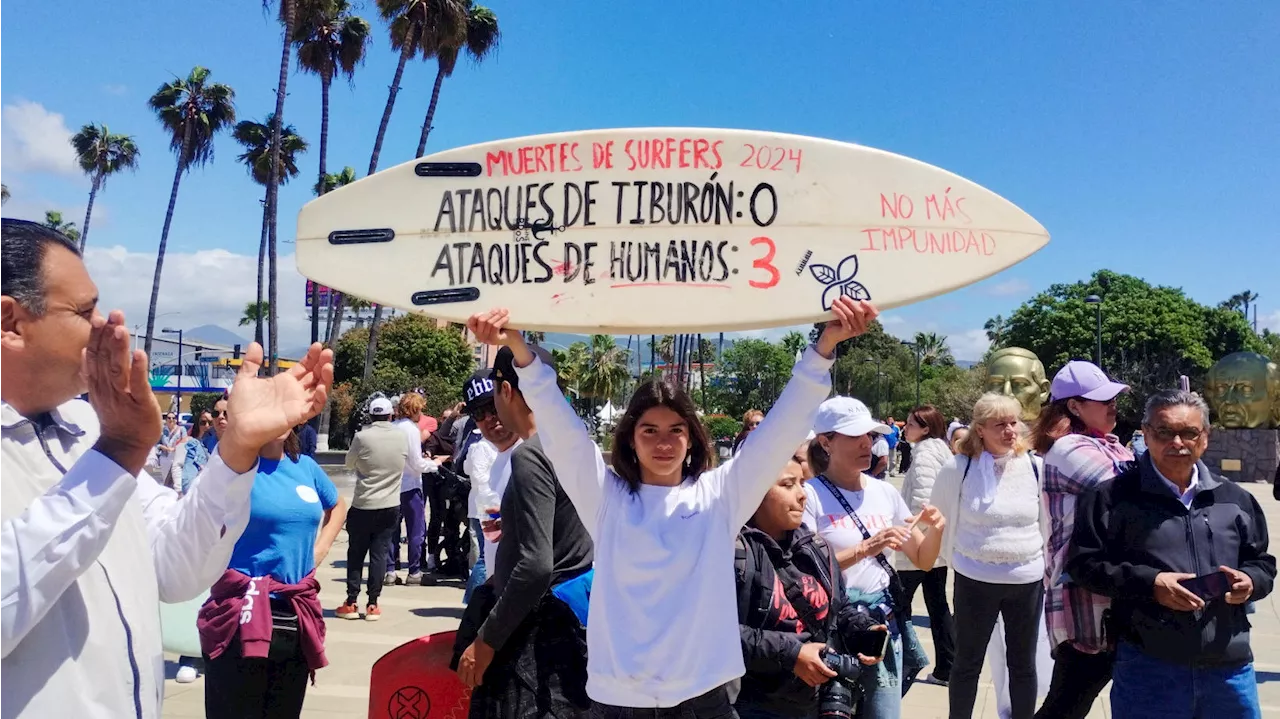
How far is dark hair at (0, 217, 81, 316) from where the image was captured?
5.33 ft

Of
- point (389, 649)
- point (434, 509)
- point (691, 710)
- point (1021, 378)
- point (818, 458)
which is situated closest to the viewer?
point (691, 710)

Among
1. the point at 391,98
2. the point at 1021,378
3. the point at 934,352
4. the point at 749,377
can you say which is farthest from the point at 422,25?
the point at 934,352

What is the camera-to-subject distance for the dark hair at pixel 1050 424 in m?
4.30

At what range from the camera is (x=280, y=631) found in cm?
338

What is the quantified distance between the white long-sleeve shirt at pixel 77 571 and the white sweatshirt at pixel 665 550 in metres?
0.96

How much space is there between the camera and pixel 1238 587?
316cm

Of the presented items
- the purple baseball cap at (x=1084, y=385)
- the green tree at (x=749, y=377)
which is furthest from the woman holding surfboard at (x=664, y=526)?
the green tree at (x=749, y=377)

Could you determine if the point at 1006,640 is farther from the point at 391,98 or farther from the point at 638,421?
the point at 391,98

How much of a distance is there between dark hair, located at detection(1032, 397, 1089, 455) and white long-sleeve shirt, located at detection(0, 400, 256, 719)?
3.77 m

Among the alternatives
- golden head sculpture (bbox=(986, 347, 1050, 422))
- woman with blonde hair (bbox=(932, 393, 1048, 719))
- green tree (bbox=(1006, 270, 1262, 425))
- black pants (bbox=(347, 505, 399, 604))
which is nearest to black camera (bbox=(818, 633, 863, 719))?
woman with blonde hair (bbox=(932, 393, 1048, 719))

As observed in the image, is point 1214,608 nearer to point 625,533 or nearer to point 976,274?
point 976,274

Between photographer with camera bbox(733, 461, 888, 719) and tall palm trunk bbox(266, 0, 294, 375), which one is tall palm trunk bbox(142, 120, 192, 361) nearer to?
tall palm trunk bbox(266, 0, 294, 375)

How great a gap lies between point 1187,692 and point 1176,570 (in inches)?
17.0

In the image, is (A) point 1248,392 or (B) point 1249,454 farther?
(B) point 1249,454
